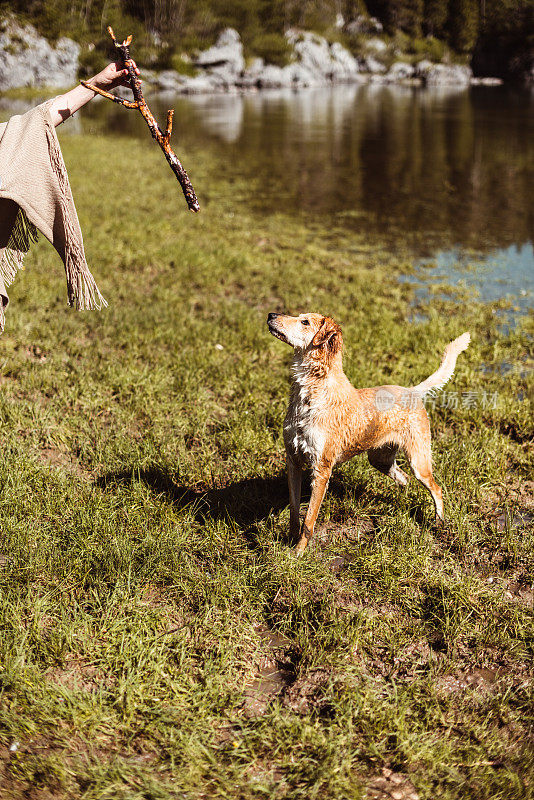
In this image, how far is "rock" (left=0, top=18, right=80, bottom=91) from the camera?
47594mm

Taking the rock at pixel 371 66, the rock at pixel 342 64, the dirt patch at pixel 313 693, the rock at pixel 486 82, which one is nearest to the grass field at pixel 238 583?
the dirt patch at pixel 313 693

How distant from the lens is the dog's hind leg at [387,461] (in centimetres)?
396

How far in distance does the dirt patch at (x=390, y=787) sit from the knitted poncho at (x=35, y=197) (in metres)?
2.81

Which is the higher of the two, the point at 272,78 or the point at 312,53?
the point at 312,53

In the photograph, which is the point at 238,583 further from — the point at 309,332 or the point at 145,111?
the point at 145,111

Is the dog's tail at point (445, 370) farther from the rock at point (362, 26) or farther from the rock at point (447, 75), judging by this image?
the rock at point (362, 26)

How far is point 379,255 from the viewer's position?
1000 centimetres

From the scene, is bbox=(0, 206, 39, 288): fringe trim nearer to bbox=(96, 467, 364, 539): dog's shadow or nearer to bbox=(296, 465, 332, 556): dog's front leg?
bbox=(96, 467, 364, 539): dog's shadow

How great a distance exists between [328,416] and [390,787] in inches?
72.1

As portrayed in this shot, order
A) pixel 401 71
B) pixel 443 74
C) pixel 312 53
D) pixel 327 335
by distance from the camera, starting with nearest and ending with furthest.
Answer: pixel 327 335, pixel 312 53, pixel 401 71, pixel 443 74

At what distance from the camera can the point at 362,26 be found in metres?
94.0

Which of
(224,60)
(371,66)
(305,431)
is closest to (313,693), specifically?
(305,431)

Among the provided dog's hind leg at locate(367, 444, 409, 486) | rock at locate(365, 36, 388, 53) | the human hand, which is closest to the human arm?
the human hand

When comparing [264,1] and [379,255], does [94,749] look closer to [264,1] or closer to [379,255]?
[379,255]
